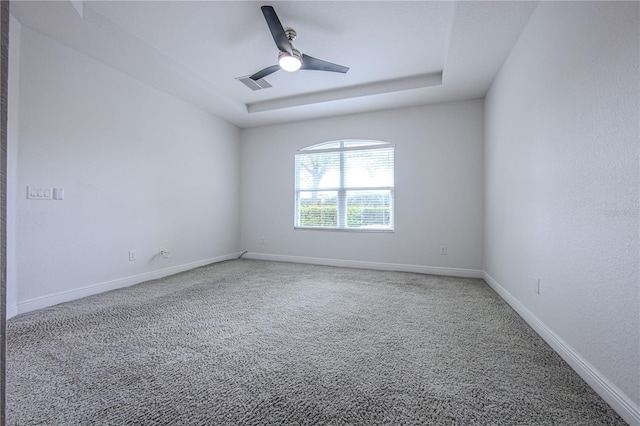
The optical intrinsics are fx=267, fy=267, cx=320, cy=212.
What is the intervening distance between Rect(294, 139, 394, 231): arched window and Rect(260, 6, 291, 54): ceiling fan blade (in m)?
2.24

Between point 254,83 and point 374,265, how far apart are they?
3.11m

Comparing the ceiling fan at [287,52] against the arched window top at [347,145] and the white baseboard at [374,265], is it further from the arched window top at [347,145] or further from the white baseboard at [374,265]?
the white baseboard at [374,265]

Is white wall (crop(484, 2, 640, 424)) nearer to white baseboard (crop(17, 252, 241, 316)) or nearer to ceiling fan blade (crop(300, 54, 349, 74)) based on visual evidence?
ceiling fan blade (crop(300, 54, 349, 74))

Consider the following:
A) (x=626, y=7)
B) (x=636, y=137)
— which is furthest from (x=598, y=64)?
(x=636, y=137)

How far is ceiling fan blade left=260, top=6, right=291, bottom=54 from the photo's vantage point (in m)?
2.02

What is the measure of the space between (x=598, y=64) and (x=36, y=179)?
4.16m

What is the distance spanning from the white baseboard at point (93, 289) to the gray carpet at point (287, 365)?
0.12 m

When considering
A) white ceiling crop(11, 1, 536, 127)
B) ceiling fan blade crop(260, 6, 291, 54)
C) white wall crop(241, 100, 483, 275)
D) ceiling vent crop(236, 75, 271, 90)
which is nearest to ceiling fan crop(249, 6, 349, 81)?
ceiling fan blade crop(260, 6, 291, 54)

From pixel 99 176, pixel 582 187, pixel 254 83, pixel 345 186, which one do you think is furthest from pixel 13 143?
pixel 582 187

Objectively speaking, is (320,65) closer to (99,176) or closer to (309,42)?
(309,42)

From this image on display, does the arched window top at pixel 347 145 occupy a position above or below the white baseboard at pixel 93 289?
above

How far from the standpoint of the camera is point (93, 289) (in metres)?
2.86

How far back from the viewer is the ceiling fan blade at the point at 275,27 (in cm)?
202

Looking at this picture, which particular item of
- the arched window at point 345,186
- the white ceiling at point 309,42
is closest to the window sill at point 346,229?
the arched window at point 345,186
